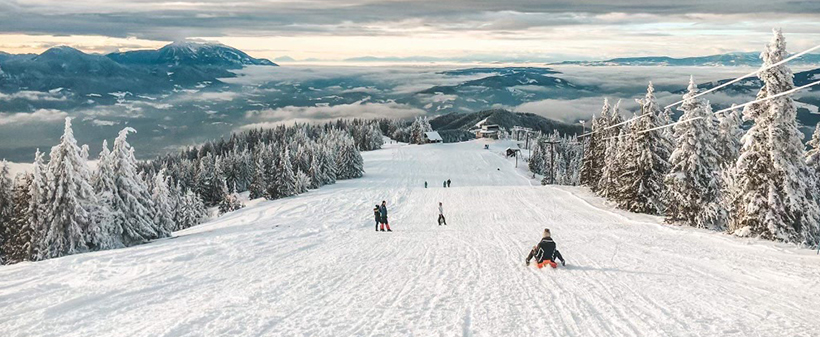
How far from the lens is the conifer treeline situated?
25.0 meters

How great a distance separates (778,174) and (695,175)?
707 centimetres

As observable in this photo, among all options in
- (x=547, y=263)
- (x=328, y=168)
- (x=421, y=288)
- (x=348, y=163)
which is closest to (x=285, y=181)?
(x=328, y=168)

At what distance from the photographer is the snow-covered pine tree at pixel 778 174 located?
2491 cm

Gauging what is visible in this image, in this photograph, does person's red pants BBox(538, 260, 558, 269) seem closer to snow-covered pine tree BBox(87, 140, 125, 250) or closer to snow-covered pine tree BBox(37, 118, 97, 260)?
snow-covered pine tree BBox(87, 140, 125, 250)

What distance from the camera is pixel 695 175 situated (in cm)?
3234

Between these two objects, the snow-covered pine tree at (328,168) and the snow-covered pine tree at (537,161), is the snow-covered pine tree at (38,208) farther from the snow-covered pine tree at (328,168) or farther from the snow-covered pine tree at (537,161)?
the snow-covered pine tree at (537,161)

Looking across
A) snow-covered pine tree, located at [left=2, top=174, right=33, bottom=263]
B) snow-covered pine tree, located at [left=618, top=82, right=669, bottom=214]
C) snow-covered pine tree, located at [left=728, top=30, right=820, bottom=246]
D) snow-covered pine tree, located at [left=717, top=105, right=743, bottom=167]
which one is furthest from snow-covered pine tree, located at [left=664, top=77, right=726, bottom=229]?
snow-covered pine tree, located at [left=2, top=174, right=33, bottom=263]

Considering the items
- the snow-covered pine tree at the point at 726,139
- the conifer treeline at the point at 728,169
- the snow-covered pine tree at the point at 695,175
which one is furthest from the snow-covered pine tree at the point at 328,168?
the snow-covered pine tree at the point at 695,175

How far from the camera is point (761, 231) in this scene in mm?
25031

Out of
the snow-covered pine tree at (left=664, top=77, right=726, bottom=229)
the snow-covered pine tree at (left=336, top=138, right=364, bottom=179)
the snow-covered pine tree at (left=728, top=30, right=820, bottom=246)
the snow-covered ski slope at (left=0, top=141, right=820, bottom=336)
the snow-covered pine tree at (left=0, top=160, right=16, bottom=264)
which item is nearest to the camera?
the snow-covered ski slope at (left=0, top=141, right=820, bottom=336)

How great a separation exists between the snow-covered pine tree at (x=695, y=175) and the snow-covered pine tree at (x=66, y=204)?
104 ft

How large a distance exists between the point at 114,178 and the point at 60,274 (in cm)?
1755

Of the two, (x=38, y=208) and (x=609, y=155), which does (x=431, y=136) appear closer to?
(x=609, y=155)

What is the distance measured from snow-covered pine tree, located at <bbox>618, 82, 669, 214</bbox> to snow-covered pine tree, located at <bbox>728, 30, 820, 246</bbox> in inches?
492
